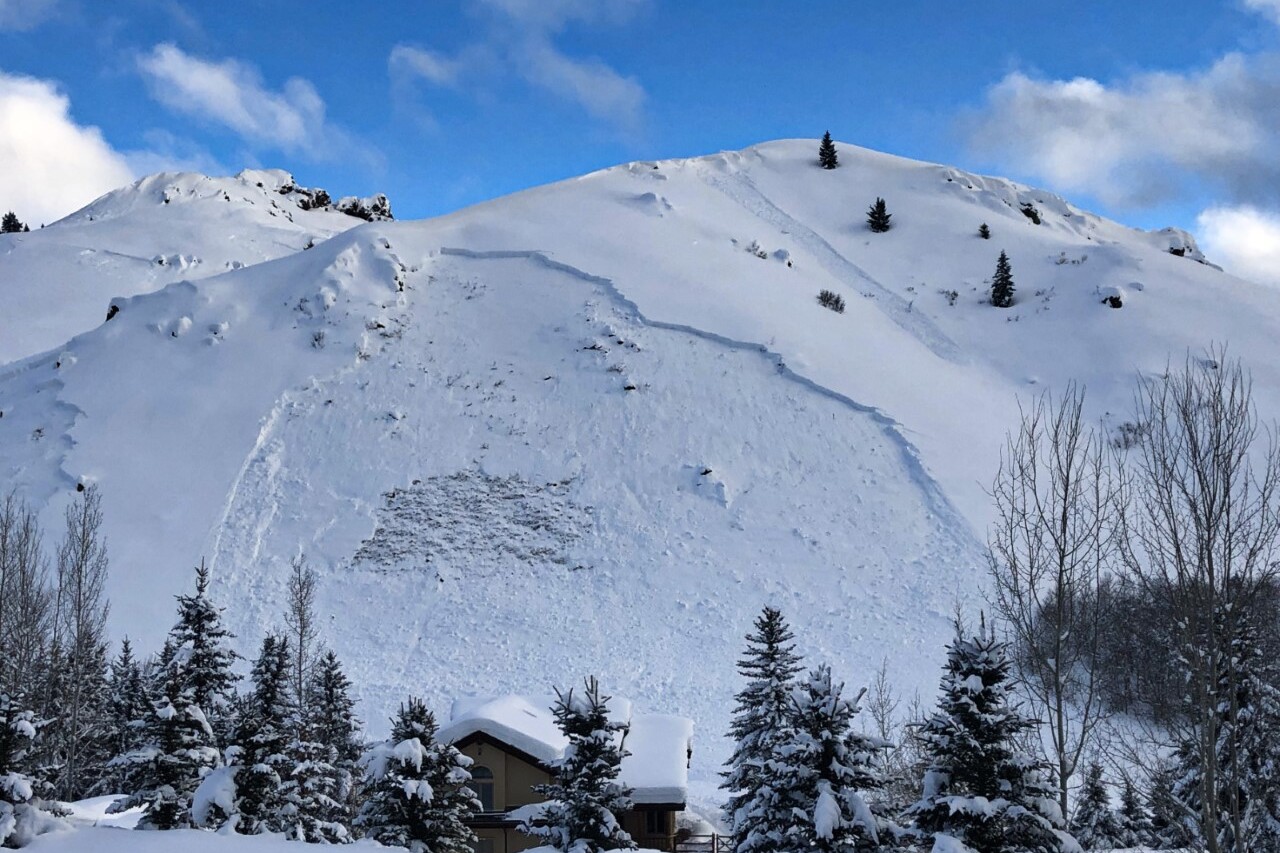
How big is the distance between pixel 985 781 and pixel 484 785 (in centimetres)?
1292

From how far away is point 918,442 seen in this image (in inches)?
1809

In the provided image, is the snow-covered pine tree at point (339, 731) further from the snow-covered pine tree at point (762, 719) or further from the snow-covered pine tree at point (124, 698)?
the snow-covered pine tree at point (762, 719)

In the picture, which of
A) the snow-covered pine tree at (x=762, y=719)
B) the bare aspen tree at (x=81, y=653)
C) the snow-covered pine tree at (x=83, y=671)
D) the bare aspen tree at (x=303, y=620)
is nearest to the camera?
the snow-covered pine tree at (x=762, y=719)

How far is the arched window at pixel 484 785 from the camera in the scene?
20.8 meters

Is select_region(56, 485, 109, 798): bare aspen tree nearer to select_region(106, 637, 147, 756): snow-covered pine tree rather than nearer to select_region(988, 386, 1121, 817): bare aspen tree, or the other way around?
select_region(106, 637, 147, 756): snow-covered pine tree


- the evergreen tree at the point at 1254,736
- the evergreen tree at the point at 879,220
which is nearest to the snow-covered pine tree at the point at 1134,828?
the evergreen tree at the point at 1254,736

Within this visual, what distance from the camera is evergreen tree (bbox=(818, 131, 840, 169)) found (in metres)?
95.8

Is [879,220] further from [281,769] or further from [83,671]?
[281,769]

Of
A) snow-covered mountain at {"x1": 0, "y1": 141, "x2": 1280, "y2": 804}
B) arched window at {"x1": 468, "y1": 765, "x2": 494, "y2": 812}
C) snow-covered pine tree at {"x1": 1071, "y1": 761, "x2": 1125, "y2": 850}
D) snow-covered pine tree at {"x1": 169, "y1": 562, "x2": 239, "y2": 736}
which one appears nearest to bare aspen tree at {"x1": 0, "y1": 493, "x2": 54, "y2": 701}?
snow-covered mountain at {"x1": 0, "y1": 141, "x2": 1280, "y2": 804}

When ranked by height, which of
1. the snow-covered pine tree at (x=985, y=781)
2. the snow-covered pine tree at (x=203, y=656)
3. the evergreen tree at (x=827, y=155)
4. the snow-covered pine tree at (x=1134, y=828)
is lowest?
the snow-covered pine tree at (x=1134, y=828)

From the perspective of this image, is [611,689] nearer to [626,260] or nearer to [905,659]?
[905,659]

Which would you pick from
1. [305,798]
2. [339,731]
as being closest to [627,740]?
[305,798]

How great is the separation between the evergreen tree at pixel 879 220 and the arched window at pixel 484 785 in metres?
66.5

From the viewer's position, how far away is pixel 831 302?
2389 inches
